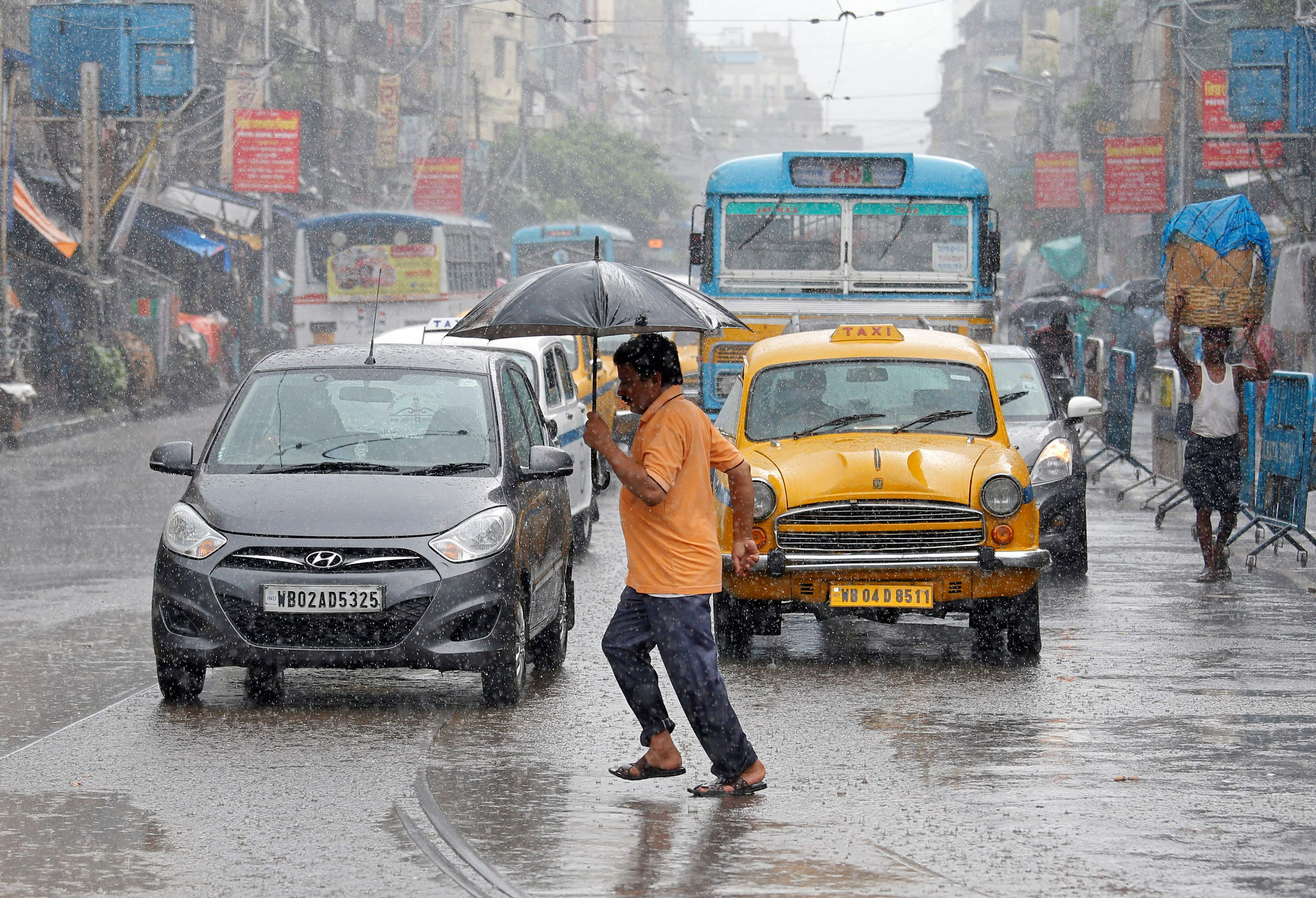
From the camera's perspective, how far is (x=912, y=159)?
1764cm

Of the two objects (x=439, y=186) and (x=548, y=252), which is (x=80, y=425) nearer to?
(x=548, y=252)

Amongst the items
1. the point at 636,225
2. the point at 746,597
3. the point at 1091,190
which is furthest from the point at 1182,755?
the point at 636,225

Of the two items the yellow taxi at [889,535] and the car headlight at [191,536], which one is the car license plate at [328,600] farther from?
the yellow taxi at [889,535]

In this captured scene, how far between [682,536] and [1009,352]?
9.43 metres

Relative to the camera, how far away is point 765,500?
383 inches

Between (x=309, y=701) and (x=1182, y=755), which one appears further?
(x=309, y=701)

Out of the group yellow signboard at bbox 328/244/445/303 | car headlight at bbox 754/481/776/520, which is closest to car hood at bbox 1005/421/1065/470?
car headlight at bbox 754/481/776/520

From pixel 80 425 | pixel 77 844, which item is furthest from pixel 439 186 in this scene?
pixel 77 844

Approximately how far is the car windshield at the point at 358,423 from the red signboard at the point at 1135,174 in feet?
124

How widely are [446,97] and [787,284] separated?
58213mm

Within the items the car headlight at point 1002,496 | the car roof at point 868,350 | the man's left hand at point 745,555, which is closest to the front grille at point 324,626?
the man's left hand at point 745,555

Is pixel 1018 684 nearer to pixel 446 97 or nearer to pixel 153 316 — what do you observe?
pixel 153 316

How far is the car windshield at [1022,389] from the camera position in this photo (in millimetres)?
14312

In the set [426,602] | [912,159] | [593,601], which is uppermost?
[912,159]
